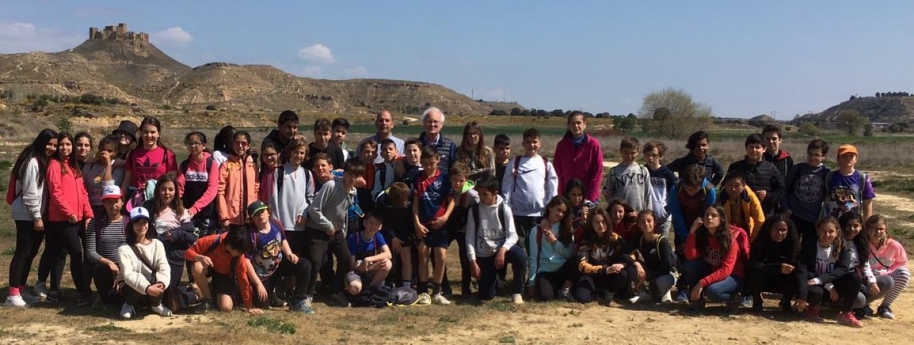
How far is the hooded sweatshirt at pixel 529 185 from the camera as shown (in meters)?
7.16

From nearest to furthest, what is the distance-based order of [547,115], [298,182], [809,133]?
1. [298,182]
2. [809,133]
3. [547,115]

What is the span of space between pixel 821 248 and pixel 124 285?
19.9ft

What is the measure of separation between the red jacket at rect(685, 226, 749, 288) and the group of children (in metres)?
0.02

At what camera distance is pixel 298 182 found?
21.8 ft

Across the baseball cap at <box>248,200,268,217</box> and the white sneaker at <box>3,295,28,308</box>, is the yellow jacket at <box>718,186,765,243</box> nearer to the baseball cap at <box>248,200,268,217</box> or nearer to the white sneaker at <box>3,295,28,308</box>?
the baseball cap at <box>248,200,268,217</box>

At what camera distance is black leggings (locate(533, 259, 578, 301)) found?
276 inches

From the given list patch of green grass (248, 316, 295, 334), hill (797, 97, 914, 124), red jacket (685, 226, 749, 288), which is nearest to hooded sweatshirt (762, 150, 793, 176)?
red jacket (685, 226, 749, 288)

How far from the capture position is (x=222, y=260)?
6344 mm

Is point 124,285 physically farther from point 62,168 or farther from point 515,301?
point 515,301

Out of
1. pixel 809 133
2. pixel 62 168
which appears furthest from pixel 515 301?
pixel 809 133

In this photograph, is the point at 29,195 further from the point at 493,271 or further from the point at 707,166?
the point at 707,166

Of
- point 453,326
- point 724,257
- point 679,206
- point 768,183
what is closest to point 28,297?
point 453,326

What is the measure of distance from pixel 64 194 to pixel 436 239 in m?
3.32

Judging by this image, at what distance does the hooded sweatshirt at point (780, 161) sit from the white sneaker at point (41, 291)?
709cm
